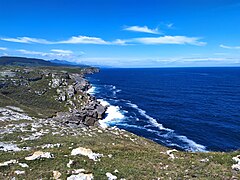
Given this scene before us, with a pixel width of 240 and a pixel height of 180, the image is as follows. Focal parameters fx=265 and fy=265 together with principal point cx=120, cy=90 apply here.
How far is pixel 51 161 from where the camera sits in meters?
24.0

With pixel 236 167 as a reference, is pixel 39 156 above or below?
above

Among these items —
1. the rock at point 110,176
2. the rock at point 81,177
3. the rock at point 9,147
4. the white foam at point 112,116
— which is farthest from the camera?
the white foam at point 112,116

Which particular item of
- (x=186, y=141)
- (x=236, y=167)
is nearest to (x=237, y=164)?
(x=236, y=167)

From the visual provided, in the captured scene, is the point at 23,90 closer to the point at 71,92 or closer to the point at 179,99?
the point at 71,92

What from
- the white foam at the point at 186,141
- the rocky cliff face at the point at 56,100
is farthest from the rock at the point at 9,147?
the rocky cliff face at the point at 56,100

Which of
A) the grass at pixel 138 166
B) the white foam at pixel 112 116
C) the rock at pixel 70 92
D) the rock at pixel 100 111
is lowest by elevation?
the white foam at pixel 112 116

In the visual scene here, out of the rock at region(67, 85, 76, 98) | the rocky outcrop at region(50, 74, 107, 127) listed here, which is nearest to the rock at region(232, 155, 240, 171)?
the rocky outcrop at region(50, 74, 107, 127)

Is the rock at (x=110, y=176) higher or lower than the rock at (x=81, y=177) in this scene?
lower

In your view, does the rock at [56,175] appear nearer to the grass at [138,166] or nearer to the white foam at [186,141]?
the grass at [138,166]

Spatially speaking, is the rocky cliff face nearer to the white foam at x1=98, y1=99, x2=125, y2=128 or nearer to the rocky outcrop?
the rocky outcrop

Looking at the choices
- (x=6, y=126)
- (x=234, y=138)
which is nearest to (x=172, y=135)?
(x=234, y=138)

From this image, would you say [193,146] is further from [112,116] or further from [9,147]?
[9,147]

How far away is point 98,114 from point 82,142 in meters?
59.5

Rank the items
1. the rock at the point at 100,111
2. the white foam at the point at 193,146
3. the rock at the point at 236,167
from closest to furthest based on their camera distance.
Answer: the rock at the point at 236,167, the white foam at the point at 193,146, the rock at the point at 100,111
